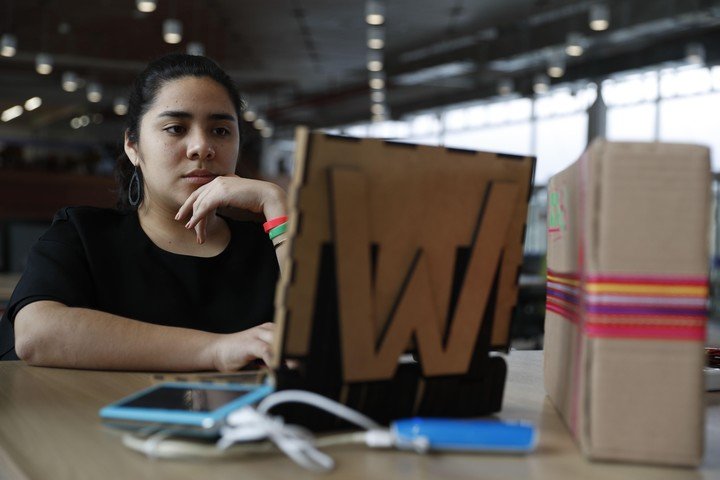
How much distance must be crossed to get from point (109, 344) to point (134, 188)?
2.35 ft

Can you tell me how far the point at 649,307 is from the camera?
675 mm

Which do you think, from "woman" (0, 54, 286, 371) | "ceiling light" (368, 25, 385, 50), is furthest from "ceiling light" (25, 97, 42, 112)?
"woman" (0, 54, 286, 371)

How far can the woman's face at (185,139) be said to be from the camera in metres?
1.50

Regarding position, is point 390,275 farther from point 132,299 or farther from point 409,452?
point 132,299

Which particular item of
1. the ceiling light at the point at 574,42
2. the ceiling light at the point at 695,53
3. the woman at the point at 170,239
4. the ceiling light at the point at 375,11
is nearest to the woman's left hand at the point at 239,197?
the woman at the point at 170,239

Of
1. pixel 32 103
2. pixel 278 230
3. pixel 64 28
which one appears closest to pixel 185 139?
pixel 278 230

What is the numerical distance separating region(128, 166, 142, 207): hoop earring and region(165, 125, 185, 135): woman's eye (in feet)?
0.83

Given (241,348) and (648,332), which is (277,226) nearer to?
(241,348)

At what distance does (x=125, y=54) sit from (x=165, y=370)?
37.5 feet

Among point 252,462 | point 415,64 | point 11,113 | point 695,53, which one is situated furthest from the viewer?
point 11,113

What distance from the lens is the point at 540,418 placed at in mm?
855

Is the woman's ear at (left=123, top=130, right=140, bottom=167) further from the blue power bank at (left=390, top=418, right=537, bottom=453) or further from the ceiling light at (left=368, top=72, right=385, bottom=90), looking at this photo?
the ceiling light at (left=368, top=72, right=385, bottom=90)

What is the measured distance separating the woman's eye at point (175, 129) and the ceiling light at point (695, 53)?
930 cm

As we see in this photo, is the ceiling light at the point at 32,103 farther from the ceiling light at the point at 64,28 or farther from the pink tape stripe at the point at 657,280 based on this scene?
the pink tape stripe at the point at 657,280
